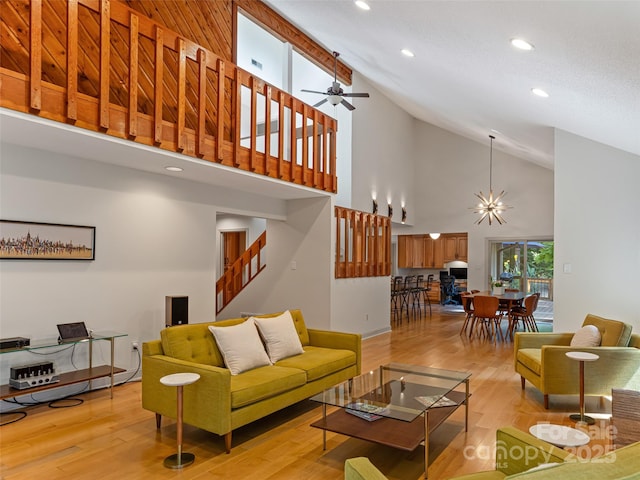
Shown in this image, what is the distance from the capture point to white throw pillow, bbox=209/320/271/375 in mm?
3734

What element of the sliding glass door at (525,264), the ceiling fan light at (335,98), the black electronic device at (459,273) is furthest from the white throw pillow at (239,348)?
the black electronic device at (459,273)

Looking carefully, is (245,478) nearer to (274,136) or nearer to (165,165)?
(165,165)

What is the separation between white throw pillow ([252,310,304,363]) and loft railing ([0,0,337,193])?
1.76 m

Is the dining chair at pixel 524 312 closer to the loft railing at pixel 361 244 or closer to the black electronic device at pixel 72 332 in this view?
the loft railing at pixel 361 244

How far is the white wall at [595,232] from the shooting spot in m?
5.47

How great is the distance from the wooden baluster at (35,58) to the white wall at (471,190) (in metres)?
9.82

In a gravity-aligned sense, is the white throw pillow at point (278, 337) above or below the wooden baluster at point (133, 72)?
below

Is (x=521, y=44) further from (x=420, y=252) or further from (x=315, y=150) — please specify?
(x=420, y=252)

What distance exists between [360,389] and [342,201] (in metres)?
5.94

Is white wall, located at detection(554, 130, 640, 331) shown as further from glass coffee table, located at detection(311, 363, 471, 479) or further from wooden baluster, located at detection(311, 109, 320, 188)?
wooden baluster, located at detection(311, 109, 320, 188)

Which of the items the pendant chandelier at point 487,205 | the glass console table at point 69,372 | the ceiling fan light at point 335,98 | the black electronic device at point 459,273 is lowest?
the glass console table at point 69,372

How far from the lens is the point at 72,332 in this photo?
4199mm

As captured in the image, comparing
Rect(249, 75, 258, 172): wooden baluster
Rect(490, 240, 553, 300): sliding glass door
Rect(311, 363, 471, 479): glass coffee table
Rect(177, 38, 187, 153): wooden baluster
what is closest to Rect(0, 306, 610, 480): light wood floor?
Rect(311, 363, 471, 479): glass coffee table

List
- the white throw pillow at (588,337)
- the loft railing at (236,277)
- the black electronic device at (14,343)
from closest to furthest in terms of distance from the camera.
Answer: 1. the black electronic device at (14,343)
2. the white throw pillow at (588,337)
3. the loft railing at (236,277)
